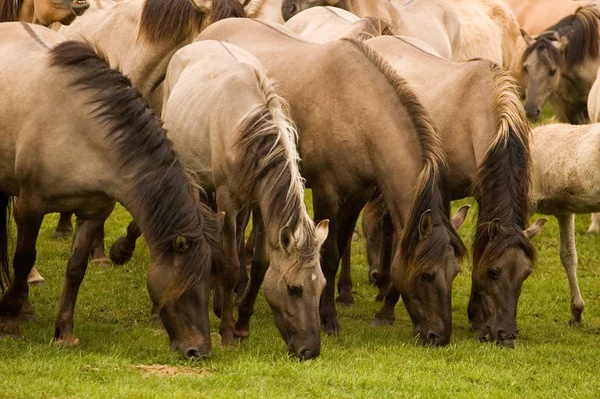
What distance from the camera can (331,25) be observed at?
12.2 meters

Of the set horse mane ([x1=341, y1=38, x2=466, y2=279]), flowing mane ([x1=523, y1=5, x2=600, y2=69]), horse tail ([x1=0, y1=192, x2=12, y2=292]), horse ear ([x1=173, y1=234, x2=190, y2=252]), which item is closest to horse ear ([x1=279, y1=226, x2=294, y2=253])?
horse ear ([x1=173, y1=234, x2=190, y2=252])

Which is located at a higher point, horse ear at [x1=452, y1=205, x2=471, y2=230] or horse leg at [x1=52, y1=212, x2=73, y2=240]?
horse ear at [x1=452, y1=205, x2=471, y2=230]

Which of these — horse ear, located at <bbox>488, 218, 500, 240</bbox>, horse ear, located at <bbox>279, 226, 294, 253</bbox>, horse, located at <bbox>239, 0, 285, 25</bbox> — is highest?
horse ear, located at <bbox>279, 226, 294, 253</bbox>

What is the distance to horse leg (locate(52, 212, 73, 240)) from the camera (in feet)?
43.1

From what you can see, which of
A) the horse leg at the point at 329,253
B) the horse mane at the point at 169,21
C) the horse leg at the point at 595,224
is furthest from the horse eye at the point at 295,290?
the horse leg at the point at 595,224

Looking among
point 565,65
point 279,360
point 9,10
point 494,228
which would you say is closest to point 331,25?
point 9,10

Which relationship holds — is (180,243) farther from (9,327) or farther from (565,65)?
(565,65)

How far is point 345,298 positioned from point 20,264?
3757 millimetres

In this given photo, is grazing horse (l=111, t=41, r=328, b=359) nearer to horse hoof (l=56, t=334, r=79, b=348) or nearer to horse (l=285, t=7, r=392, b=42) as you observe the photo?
horse hoof (l=56, t=334, r=79, b=348)

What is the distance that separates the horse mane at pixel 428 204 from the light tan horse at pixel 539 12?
12.1 meters

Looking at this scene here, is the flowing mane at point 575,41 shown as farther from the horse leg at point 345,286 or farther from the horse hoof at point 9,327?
the horse hoof at point 9,327

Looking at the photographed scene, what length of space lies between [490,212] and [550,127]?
2.55m

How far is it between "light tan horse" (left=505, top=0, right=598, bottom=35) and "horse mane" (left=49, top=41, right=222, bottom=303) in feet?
44.5

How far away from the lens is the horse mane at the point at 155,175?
7.84 meters
